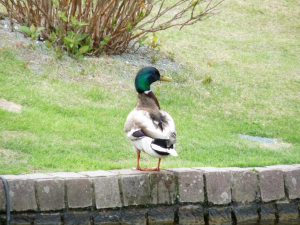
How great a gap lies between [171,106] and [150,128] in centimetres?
345

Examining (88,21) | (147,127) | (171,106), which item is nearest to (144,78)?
(147,127)

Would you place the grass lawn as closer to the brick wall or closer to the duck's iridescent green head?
the brick wall

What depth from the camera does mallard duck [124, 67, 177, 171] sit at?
3.57 m

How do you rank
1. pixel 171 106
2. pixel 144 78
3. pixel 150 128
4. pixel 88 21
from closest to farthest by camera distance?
1. pixel 150 128
2. pixel 144 78
3. pixel 171 106
4. pixel 88 21

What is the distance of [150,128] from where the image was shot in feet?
12.3

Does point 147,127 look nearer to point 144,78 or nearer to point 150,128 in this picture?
point 150,128

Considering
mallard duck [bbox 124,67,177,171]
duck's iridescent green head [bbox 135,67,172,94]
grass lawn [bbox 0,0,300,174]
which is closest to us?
mallard duck [bbox 124,67,177,171]

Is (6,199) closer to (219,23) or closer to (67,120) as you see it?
(67,120)

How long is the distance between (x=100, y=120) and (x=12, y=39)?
2.95 m

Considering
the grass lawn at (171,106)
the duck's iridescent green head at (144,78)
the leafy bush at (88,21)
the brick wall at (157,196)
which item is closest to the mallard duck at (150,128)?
the duck's iridescent green head at (144,78)

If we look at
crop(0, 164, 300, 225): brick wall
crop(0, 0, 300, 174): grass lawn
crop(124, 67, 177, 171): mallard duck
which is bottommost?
crop(0, 0, 300, 174): grass lawn

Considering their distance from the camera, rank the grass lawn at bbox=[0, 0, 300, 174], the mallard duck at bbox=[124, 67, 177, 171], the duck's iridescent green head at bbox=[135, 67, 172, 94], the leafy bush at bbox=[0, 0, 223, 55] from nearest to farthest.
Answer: the mallard duck at bbox=[124, 67, 177, 171] < the duck's iridescent green head at bbox=[135, 67, 172, 94] < the grass lawn at bbox=[0, 0, 300, 174] < the leafy bush at bbox=[0, 0, 223, 55]

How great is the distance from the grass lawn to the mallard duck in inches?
25.0

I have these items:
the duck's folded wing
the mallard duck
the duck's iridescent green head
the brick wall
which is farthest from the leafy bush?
the brick wall
